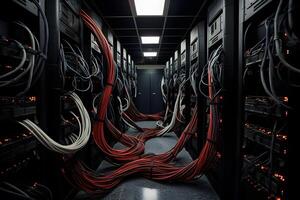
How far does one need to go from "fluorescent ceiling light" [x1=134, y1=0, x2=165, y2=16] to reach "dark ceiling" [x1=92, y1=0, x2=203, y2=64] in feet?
0.26

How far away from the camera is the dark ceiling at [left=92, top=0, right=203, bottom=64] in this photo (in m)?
3.43

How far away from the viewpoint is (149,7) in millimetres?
3582

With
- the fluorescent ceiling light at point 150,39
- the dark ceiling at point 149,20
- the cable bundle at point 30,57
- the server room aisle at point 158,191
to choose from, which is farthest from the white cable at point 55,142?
the fluorescent ceiling light at point 150,39

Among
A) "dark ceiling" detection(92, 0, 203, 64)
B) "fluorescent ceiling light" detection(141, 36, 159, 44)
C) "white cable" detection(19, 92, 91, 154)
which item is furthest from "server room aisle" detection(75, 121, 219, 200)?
"fluorescent ceiling light" detection(141, 36, 159, 44)

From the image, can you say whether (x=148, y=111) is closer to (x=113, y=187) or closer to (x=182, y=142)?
(x=182, y=142)

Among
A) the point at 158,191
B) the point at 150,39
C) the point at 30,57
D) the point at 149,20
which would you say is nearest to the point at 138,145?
the point at 158,191

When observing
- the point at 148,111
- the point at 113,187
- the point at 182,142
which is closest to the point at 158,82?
the point at 148,111

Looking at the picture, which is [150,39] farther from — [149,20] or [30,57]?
[30,57]

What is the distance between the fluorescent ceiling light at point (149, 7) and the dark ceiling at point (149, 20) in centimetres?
8

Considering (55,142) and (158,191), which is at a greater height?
(55,142)

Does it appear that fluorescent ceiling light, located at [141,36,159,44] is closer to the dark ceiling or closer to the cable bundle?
the dark ceiling

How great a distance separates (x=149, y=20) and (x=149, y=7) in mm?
704

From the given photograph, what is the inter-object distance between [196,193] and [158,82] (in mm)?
8607

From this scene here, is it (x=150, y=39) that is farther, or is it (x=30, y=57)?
(x=150, y=39)
